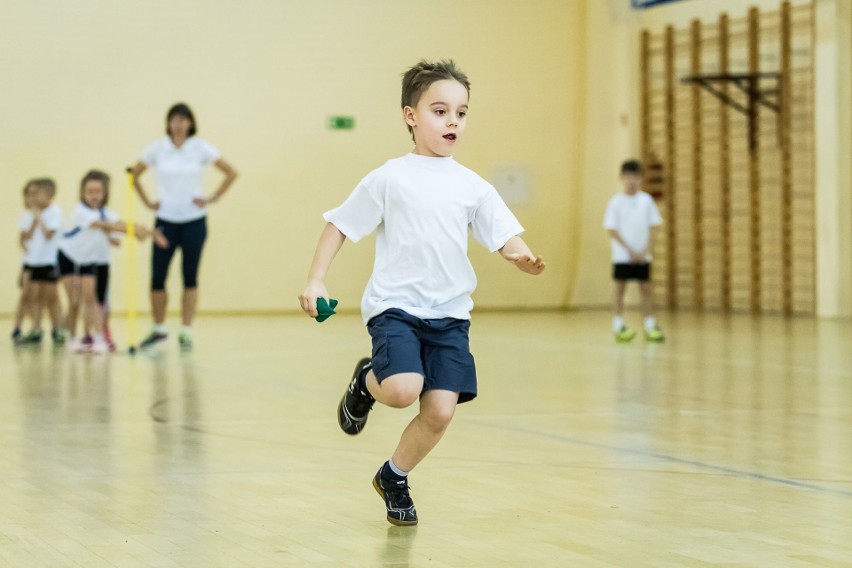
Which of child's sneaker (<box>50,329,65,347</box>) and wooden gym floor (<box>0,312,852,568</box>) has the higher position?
child's sneaker (<box>50,329,65,347</box>)

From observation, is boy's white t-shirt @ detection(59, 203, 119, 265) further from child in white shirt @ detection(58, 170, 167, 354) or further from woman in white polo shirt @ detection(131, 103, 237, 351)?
woman in white polo shirt @ detection(131, 103, 237, 351)

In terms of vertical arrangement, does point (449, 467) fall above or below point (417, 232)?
below

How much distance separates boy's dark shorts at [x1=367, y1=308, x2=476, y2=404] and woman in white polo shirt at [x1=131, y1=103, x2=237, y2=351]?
5782 mm

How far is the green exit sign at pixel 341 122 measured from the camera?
46.1 feet

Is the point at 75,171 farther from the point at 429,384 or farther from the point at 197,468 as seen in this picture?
the point at 429,384

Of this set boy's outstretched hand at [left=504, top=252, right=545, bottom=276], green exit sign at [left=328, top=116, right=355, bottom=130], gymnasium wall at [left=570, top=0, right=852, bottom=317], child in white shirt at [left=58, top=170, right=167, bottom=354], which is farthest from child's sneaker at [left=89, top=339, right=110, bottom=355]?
gymnasium wall at [left=570, top=0, right=852, bottom=317]

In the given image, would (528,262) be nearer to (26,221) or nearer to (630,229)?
(630,229)

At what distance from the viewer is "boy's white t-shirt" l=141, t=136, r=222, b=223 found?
9133mm

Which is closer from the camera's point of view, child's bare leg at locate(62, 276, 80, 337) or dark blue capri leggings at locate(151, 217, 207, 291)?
dark blue capri leggings at locate(151, 217, 207, 291)

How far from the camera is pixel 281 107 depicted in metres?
13.9

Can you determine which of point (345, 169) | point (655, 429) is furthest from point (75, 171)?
point (655, 429)

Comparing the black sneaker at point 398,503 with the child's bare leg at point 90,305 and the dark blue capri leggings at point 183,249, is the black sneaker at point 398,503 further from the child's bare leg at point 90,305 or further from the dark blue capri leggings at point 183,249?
the child's bare leg at point 90,305

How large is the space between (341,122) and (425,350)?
10723 mm

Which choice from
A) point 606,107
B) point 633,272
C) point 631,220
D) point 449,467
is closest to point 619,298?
point 633,272
